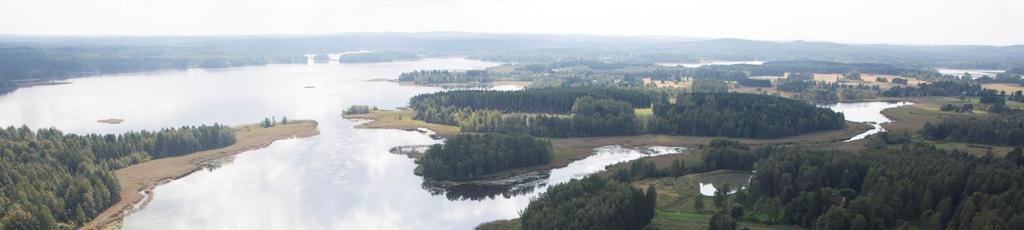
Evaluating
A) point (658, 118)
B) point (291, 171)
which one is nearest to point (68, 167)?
point (291, 171)

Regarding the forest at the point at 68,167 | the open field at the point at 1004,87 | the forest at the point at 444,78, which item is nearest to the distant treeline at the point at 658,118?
the forest at the point at 68,167

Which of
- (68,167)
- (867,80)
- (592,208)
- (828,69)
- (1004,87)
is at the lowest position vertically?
(68,167)

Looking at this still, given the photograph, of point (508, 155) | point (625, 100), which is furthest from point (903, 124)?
point (508, 155)

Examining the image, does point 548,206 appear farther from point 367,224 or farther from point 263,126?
point 263,126

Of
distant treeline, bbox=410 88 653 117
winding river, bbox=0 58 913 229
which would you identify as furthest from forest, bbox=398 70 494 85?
distant treeline, bbox=410 88 653 117

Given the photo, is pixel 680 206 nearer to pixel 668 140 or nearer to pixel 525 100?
pixel 668 140

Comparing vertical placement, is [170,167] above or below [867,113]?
below
